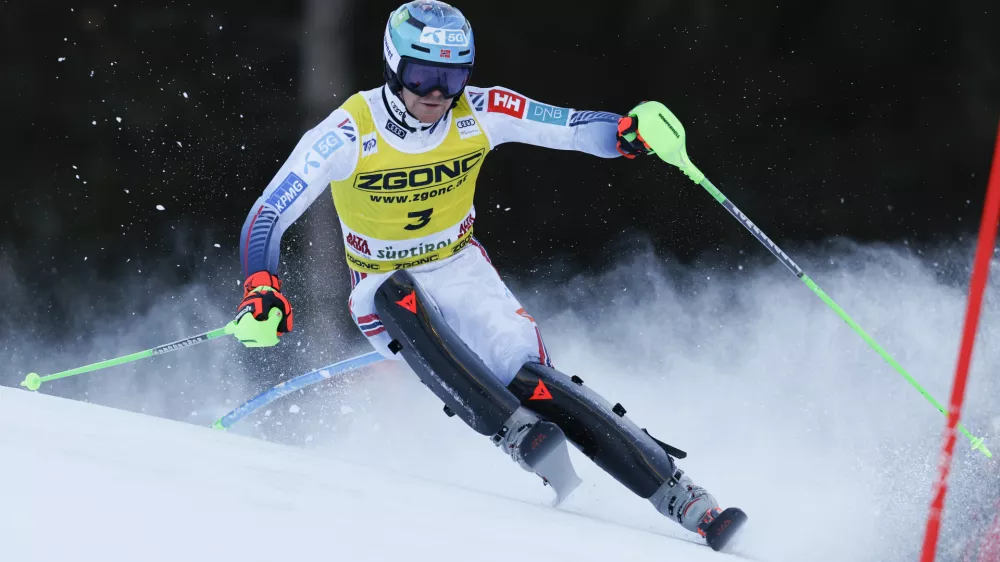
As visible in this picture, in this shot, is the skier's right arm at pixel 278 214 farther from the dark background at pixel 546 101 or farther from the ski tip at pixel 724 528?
the dark background at pixel 546 101

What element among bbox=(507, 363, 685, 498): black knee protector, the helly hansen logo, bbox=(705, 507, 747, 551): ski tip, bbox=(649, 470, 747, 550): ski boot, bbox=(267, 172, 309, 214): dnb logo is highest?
bbox=(705, 507, 747, 551): ski tip

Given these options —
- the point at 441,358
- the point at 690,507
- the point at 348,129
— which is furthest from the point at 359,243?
the point at 690,507

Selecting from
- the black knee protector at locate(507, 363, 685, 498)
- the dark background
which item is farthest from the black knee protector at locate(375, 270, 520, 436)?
the dark background

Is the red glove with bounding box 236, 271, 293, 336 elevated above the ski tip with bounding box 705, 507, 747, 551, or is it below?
below

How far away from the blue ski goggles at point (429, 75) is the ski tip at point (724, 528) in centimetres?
170

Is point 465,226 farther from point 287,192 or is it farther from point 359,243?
point 287,192

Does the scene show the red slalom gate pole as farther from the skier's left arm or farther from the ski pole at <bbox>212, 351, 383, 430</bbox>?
the ski pole at <bbox>212, 351, 383, 430</bbox>

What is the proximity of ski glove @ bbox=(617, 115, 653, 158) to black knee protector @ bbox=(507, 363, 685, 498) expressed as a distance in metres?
0.89

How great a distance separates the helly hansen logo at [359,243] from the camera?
380cm

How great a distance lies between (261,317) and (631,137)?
1.49 m

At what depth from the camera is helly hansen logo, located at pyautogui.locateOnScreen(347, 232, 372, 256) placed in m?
3.80

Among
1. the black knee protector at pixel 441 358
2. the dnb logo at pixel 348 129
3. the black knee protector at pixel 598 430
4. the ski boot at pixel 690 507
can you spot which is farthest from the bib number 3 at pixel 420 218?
the ski boot at pixel 690 507

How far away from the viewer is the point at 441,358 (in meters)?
3.36

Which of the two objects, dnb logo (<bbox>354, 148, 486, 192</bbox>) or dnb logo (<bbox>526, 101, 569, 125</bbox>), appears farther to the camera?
dnb logo (<bbox>526, 101, 569, 125</bbox>)
